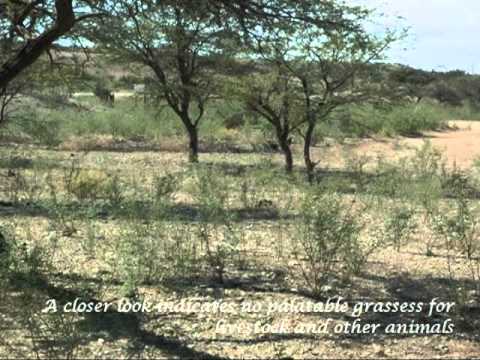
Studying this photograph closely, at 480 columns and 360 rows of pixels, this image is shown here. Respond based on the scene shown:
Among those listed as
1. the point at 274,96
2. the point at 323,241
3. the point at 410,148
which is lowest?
the point at 323,241

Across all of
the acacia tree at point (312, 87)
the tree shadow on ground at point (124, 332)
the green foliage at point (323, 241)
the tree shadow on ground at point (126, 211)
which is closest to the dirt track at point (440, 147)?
the acacia tree at point (312, 87)

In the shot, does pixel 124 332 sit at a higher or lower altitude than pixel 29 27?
lower

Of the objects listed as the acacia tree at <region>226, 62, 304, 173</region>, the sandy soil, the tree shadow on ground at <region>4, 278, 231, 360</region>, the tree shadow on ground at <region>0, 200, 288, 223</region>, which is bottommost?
the tree shadow on ground at <region>4, 278, 231, 360</region>

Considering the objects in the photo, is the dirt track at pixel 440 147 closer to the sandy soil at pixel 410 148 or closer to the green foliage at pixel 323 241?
the sandy soil at pixel 410 148

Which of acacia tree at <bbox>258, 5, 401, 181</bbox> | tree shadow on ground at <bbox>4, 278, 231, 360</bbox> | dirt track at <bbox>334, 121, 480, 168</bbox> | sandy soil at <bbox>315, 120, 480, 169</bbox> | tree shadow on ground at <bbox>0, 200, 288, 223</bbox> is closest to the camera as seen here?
tree shadow on ground at <bbox>4, 278, 231, 360</bbox>

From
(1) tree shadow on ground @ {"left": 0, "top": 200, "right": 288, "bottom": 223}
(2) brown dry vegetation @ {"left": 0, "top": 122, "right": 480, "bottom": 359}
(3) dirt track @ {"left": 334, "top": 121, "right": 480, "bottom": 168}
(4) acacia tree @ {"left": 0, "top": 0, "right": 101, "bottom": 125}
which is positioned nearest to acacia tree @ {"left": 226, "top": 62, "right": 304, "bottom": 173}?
(3) dirt track @ {"left": 334, "top": 121, "right": 480, "bottom": 168}

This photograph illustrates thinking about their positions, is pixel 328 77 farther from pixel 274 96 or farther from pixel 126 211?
pixel 126 211

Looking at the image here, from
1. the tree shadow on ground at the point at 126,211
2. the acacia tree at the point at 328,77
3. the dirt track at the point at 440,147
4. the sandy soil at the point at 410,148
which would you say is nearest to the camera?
the tree shadow on ground at the point at 126,211

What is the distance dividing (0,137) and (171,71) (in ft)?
16.4

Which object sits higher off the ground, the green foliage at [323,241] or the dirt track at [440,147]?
the dirt track at [440,147]

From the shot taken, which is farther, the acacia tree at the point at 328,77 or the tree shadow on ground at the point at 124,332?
the acacia tree at the point at 328,77

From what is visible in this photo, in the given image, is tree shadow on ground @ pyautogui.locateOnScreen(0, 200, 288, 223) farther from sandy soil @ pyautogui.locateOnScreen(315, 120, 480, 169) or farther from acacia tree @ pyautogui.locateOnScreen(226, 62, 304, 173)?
sandy soil @ pyautogui.locateOnScreen(315, 120, 480, 169)

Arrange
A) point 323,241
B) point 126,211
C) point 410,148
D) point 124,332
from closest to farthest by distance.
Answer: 1. point 124,332
2. point 323,241
3. point 126,211
4. point 410,148

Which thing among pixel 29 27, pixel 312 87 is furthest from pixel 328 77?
pixel 29 27
